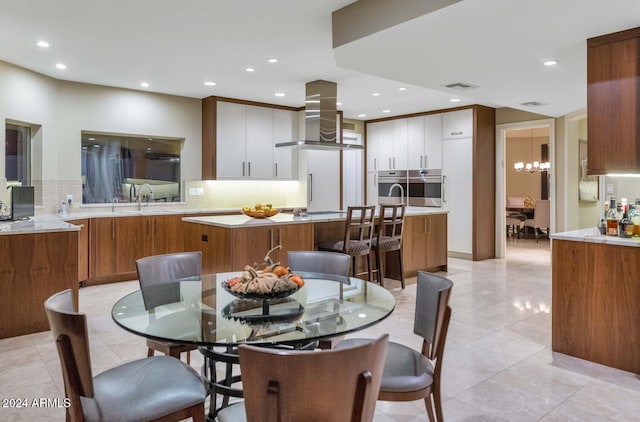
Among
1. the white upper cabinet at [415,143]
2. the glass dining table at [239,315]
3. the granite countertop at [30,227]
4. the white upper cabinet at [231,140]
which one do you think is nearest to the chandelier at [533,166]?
the white upper cabinet at [415,143]

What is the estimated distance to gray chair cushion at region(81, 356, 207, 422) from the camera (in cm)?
155

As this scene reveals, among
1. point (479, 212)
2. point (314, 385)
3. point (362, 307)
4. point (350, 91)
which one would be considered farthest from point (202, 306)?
point (479, 212)

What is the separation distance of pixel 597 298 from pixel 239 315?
2.55 meters

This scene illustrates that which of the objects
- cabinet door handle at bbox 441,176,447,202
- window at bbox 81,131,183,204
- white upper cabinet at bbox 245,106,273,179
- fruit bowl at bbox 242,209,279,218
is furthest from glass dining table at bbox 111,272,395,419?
cabinet door handle at bbox 441,176,447,202

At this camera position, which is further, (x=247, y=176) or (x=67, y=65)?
(x=247, y=176)

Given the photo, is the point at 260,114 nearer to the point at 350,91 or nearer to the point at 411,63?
the point at 350,91

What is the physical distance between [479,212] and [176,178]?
4941 millimetres

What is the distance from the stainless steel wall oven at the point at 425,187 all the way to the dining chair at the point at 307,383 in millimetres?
6744

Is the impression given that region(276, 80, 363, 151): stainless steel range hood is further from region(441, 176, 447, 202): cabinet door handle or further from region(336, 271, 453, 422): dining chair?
region(336, 271, 453, 422): dining chair

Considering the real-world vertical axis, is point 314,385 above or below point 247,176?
below

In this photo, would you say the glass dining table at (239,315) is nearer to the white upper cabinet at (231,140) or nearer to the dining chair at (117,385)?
the dining chair at (117,385)

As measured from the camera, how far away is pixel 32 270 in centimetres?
362

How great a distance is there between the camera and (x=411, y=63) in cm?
402

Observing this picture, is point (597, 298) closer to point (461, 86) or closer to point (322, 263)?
point (322, 263)
